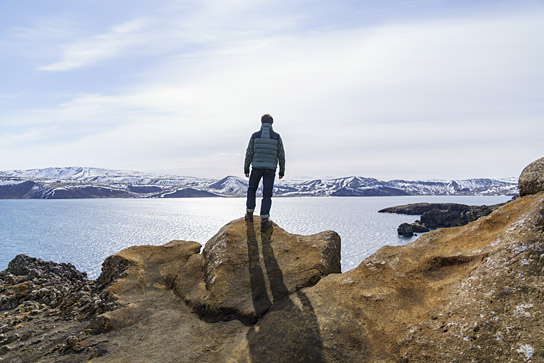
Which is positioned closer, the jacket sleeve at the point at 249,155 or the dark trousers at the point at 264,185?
the dark trousers at the point at 264,185

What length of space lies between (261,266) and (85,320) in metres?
6.90

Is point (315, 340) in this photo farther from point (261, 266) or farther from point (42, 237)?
point (42, 237)

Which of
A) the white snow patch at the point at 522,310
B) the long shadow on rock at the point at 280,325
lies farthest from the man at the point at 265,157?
the white snow patch at the point at 522,310

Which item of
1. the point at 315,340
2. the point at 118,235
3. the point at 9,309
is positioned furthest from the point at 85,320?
the point at 118,235

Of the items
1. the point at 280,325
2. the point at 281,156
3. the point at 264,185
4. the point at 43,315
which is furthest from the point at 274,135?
the point at 43,315

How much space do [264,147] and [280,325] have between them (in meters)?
8.28

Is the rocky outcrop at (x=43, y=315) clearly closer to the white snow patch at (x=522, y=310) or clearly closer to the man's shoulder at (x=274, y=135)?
the man's shoulder at (x=274, y=135)

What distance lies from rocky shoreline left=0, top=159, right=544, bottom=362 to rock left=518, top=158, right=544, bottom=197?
5 centimetres

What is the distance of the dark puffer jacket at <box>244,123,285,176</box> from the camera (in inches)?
577

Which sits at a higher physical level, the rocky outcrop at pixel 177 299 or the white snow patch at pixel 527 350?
the white snow patch at pixel 527 350

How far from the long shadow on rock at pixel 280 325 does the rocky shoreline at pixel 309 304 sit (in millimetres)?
34

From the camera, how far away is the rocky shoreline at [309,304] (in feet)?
22.4

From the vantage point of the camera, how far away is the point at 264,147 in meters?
14.7

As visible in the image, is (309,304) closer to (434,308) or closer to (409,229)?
(434,308)
